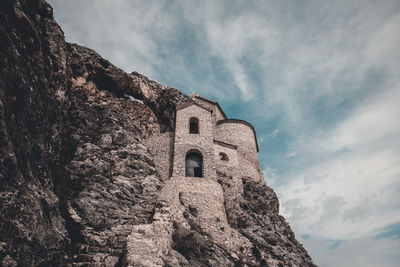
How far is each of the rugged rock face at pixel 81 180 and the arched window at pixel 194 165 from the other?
175 cm

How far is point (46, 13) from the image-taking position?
12.9 m

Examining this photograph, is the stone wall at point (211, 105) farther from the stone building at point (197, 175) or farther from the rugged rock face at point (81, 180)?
the rugged rock face at point (81, 180)

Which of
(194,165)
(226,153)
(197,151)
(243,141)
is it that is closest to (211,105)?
(243,141)

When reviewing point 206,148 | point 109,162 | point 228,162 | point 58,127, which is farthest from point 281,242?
point 58,127

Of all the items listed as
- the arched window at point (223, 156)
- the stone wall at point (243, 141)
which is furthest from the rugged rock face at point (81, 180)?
the stone wall at point (243, 141)

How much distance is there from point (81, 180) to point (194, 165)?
29.3ft

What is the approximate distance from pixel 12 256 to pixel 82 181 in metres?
5.86

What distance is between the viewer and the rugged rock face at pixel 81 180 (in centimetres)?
880

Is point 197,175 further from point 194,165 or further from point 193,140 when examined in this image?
point 193,140

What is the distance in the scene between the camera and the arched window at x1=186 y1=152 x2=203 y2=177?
66.3 ft

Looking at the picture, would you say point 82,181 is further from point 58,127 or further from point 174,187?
point 174,187

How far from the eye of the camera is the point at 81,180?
45.1ft

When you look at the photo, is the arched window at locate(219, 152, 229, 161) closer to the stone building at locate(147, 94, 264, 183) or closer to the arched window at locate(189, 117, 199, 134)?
the stone building at locate(147, 94, 264, 183)

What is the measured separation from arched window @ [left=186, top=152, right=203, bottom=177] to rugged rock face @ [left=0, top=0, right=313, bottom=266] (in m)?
→ 1.75
